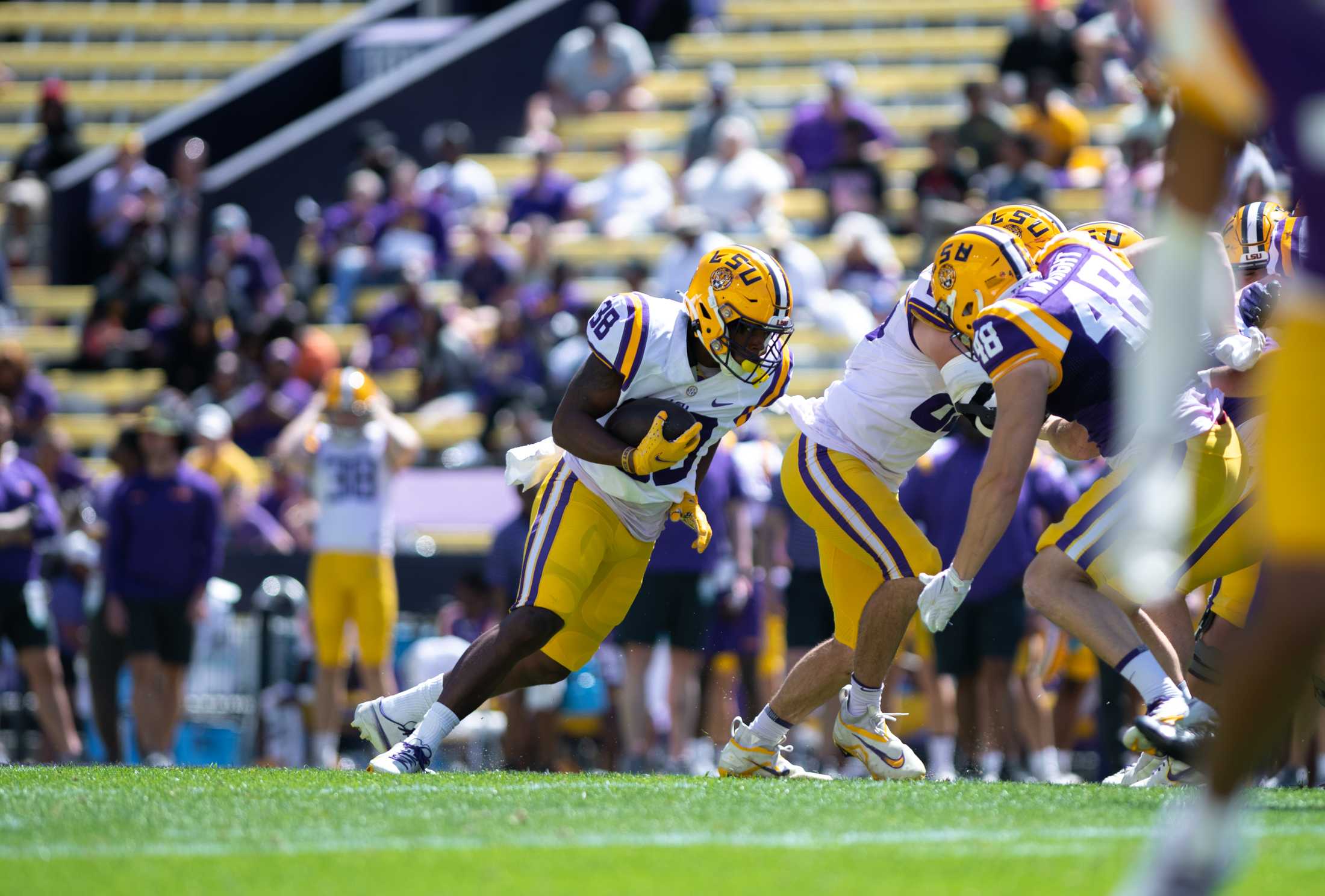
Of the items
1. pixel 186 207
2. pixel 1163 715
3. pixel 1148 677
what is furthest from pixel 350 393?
pixel 186 207

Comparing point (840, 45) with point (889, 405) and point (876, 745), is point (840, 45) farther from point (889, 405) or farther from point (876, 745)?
point (876, 745)

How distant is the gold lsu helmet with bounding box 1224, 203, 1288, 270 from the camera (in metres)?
6.67

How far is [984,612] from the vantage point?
30.4 feet

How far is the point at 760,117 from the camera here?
15.9 m

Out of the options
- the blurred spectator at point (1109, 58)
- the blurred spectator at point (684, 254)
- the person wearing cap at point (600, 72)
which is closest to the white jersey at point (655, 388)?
the blurred spectator at point (684, 254)

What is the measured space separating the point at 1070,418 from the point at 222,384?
9.56 meters

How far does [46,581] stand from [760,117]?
733 centimetres

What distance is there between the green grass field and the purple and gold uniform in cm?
82

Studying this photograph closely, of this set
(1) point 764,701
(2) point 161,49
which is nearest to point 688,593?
(1) point 764,701

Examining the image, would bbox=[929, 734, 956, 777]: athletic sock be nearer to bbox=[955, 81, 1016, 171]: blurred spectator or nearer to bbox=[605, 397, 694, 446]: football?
bbox=[605, 397, 694, 446]: football

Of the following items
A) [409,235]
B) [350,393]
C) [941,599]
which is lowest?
[941,599]

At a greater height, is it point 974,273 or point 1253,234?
point 1253,234

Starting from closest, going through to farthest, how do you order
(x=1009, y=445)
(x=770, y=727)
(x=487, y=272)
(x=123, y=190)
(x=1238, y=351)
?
(x=1009, y=445) → (x=1238, y=351) → (x=770, y=727) → (x=487, y=272) → (x=123, y=190)

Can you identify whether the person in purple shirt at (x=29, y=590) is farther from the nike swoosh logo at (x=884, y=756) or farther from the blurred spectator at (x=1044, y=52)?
the blurred spectator at (x=1044, y=52)
